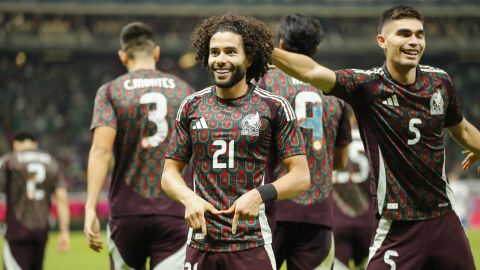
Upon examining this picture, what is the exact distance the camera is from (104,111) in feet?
19.5

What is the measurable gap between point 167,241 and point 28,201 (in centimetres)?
434

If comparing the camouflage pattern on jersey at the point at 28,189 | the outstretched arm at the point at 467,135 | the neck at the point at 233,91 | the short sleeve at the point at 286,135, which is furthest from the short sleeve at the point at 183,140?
the camouflage pattern on jersey at the point at 28,189

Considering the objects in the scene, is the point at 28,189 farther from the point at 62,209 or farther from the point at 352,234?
the point at 352,234

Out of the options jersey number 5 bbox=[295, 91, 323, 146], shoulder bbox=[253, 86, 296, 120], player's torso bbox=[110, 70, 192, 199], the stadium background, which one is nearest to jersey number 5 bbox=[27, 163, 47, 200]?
player's torso bbox=[110, 70, 192, 199]

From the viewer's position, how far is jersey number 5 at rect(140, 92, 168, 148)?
5.96m

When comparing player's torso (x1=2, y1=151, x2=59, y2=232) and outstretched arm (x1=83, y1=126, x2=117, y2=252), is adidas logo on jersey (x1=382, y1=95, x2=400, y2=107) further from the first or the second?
player's torso (x1=2, y1=151, x2=59, y2=232)

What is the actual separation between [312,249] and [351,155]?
86.8 inches

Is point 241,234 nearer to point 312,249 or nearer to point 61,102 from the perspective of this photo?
point 312,249

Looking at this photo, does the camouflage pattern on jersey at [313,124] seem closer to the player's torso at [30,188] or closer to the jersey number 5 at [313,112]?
the jersey number 5 at [313,112]

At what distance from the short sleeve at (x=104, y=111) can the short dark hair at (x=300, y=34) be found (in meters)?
1.41

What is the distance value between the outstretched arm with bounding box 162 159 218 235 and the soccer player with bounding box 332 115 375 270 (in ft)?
10.7

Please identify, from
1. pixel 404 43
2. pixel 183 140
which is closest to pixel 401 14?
pixel 404 43

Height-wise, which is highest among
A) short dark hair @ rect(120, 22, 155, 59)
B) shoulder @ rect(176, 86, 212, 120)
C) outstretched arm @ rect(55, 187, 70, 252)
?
short dark hair @ rect(120, 22, 155, 59)

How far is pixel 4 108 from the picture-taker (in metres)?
32.7
